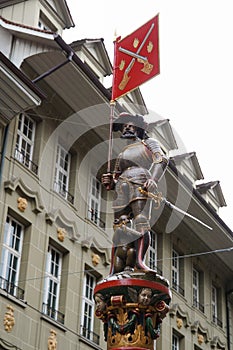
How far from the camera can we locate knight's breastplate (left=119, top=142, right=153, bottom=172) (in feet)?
29.6

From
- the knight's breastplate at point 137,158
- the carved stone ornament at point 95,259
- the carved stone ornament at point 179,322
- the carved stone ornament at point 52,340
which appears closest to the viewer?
the knight's breastplate at point 137,158

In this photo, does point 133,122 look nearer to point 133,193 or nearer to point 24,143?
point 133,193

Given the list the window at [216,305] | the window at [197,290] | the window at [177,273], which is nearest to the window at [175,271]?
the window at [177,273]

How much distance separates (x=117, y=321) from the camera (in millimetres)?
8031

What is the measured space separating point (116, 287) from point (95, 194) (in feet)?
36.6

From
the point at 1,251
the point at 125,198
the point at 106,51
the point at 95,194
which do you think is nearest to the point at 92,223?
the point at 95,194

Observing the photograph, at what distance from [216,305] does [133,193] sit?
57.9 ft

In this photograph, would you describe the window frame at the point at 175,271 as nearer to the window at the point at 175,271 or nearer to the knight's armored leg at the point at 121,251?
the window at the point at 175,271

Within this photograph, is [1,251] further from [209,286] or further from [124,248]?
[209,286]

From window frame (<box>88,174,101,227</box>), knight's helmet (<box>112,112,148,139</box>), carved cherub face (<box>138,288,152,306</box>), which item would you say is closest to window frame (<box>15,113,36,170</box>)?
window frame (<box>88,174,101,227</box>)

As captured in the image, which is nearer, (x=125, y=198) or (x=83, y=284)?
(x=125, y=198)

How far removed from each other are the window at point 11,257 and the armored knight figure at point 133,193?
6137 mm

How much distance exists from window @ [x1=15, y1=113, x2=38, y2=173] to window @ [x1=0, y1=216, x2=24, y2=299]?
4.90 feet

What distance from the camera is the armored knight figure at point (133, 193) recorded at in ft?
27.8
